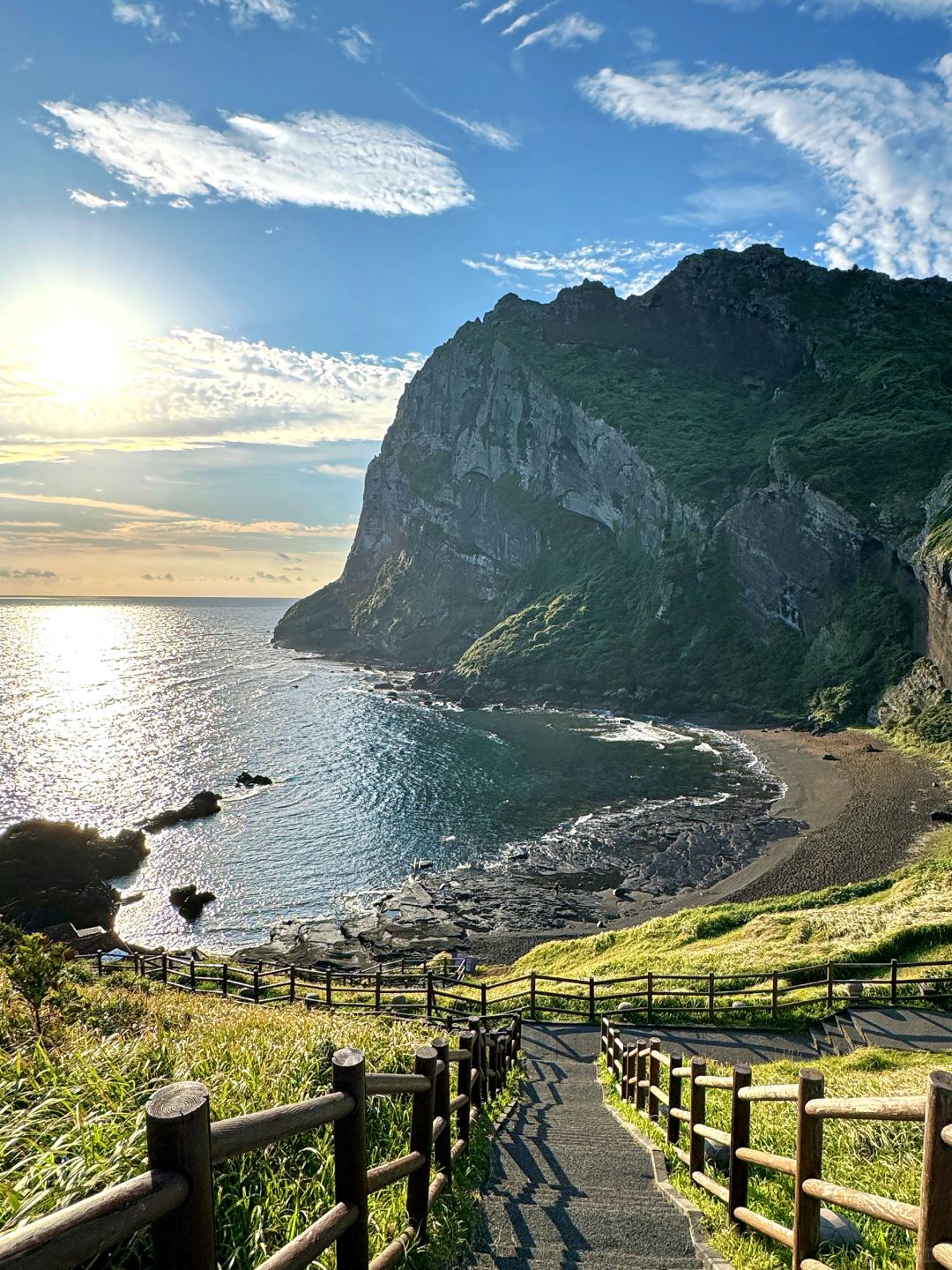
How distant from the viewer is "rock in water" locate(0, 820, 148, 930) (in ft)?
127

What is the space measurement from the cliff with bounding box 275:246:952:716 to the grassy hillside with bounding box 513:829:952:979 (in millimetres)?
48777

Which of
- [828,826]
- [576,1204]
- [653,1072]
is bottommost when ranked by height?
[828,826]

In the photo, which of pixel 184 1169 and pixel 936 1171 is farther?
pixel 936 1171

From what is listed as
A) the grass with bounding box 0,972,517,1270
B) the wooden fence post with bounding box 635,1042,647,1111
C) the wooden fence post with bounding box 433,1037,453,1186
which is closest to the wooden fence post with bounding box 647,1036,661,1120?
the wooden fence post with bounding box 635,1042,647,1111

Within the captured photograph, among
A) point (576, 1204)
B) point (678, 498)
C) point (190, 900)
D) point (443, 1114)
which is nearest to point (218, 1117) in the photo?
point (443, 1114)

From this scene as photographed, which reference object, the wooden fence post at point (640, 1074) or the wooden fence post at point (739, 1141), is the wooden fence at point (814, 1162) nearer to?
the wooden fence post at point (739, 1141)

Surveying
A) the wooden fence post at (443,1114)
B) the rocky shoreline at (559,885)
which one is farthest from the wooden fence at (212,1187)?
the rocky shoreline at (559,885)

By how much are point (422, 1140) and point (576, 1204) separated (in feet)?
9.75

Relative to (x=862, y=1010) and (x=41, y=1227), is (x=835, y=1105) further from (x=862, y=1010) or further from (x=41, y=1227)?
(x=862, y=1010)

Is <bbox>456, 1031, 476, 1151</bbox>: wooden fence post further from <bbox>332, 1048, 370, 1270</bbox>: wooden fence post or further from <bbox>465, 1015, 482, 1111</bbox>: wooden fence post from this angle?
<bbox>332, 1048, 370, 1270</bbox>: wooden fence post

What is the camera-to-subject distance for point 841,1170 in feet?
20.4

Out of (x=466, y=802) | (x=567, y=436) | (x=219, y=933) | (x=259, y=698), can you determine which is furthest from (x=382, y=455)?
(x=219, y=933)

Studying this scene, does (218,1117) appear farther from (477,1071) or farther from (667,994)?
(667,994)

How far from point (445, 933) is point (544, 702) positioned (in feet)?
211
